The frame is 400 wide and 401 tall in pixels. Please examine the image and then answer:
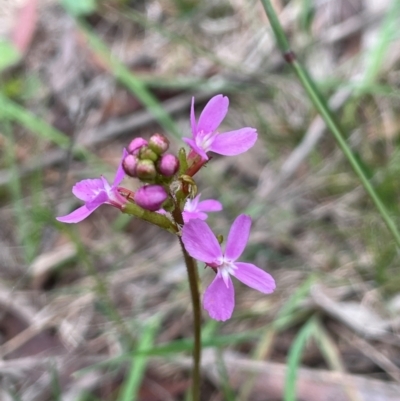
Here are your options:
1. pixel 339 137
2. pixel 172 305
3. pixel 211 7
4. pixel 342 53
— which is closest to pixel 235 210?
pixel 172 305

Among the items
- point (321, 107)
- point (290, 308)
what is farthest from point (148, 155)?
point (290, 308)

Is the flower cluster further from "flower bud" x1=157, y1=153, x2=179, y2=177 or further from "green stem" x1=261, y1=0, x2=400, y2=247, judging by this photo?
"green stem" x1=261, y1=0, x2=400, y2=247

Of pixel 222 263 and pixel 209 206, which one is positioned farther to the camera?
pixel 209 206

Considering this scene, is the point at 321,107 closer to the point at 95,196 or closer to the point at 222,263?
the point at 222,263

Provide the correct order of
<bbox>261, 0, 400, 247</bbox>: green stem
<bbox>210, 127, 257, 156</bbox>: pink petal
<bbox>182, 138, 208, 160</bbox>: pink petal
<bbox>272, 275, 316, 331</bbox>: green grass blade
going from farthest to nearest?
<bbox>272, 275, 316, 331</bbox>: green grass blade < <bbox>261, 0, 400, 247</bbox>: green stem < <bbox>210, 127, 257, 156</bbox>: pink petal < <bbox>182, 138, 208, 160</bbox>: pink petal

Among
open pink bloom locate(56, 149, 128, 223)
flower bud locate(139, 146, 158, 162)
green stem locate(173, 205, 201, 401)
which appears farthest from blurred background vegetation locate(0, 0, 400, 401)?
flower bud locate(139, 146, 158, 162)

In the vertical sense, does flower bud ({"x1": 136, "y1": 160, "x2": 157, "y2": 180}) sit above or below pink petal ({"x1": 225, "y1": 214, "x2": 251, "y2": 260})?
above

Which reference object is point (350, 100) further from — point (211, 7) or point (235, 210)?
point (211, 7)

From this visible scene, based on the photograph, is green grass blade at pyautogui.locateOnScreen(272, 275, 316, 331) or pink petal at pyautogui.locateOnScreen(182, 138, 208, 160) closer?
pink petal at pyautogui.locateOnScreen(182, 138, 208, 160)
